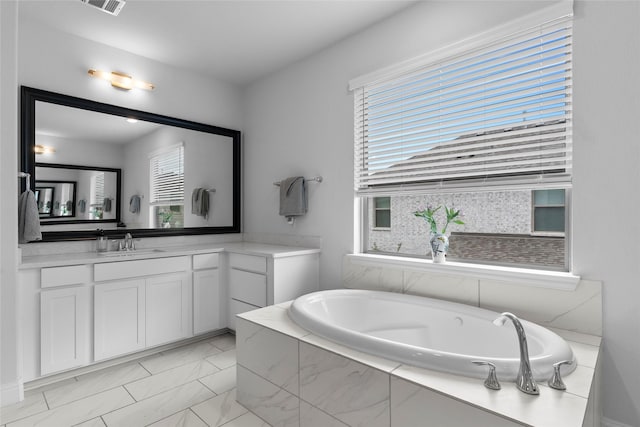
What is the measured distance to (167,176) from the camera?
3.17 m

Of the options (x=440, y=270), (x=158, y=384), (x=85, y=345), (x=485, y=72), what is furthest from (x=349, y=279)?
(x=85, y=345)

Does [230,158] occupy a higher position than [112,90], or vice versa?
[112,90]

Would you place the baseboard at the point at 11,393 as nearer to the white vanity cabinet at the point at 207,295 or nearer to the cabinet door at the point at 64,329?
the cabinet door at the point at 64,329

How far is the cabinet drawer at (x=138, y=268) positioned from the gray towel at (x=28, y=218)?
44 cm

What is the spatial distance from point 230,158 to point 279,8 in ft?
5.61

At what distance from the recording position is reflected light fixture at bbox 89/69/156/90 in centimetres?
275

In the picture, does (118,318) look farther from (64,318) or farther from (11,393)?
(11,393)

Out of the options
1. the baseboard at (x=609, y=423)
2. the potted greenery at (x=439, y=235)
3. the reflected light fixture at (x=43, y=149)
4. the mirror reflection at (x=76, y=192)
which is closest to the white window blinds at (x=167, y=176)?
the mirror reflection at (x=76, y=192)

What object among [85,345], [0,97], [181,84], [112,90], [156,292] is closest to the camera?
[0,97]

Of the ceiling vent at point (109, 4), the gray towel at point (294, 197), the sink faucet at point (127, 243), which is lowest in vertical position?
the sink faucet at point (127, 243)

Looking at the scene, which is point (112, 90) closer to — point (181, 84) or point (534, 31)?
point (181, 84)

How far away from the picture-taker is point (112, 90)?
2.88 metres

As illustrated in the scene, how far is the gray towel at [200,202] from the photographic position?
3381 millimetres

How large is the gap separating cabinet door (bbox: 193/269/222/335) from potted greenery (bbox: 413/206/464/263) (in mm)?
1947
